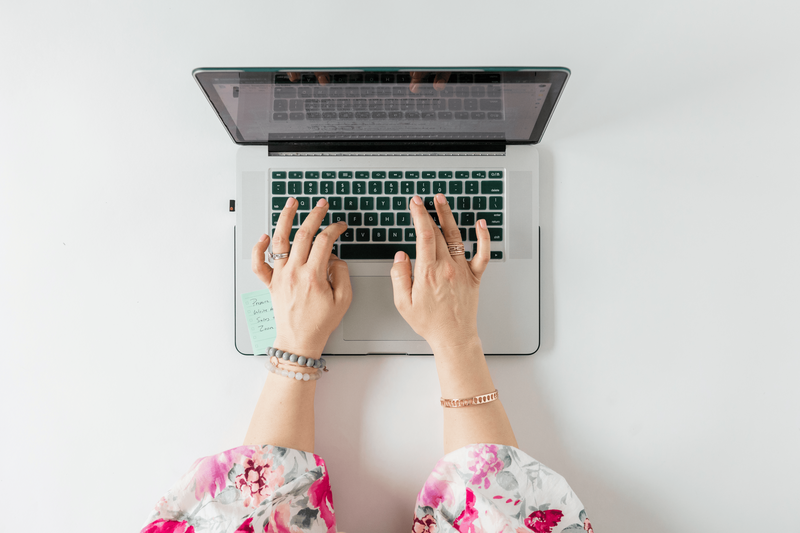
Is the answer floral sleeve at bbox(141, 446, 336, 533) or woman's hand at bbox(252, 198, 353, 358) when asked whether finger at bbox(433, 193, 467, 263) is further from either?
floral sleeve at bbox(141, 446, 336, 533)

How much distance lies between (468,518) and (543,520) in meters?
0.12

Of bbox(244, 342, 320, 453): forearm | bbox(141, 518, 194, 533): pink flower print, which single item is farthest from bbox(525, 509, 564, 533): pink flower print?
bbox(141, 518, 194, 533): pink flower print

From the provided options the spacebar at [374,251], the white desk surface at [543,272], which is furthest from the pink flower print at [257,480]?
the spacebar at [374,251]

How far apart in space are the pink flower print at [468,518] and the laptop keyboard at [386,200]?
15.3 inches

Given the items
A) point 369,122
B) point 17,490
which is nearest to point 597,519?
point 369,122

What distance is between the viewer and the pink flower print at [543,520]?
23.4 inches

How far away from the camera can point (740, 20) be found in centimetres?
74

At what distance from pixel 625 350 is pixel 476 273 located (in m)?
0.33

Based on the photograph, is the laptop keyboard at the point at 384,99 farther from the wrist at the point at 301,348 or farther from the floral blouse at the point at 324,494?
the floral blouse at the point at 324,494

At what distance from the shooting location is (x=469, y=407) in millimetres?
667

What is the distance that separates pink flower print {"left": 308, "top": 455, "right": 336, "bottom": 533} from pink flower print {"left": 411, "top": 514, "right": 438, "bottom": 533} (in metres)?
0.13

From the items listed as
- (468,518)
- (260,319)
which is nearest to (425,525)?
(468,518)

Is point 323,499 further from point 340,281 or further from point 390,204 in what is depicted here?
point 390,204

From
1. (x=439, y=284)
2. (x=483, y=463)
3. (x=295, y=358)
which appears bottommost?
(x=483, y=463)
